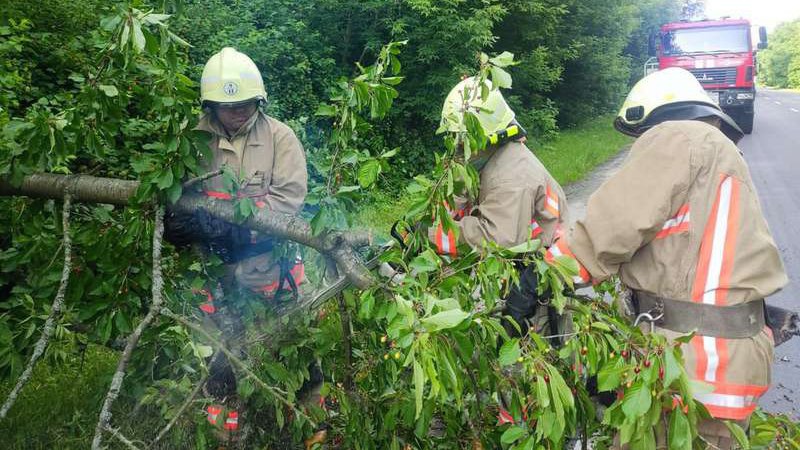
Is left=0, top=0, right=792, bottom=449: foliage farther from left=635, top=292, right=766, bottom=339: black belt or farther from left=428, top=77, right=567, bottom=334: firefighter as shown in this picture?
left=428, top=77, right=567, bottom=334: firefighter

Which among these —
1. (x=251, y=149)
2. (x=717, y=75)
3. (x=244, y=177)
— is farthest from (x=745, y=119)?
(x=244, y=177)

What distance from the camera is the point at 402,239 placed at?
2350 mm

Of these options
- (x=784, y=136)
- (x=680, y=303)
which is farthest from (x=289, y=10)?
(x=784, y=136)

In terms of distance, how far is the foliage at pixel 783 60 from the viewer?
222ft

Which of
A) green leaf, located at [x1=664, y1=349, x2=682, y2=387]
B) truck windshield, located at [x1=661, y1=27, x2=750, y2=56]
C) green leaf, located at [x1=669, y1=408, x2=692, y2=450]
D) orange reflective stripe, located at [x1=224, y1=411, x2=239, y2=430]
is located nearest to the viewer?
green leaf, located at [x1=664, y1=349, x2=682, y2=387]

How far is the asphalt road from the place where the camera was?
4.26 m

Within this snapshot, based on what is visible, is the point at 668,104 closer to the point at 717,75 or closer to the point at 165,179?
the point at 165,179

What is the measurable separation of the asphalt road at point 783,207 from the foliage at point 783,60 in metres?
53.8

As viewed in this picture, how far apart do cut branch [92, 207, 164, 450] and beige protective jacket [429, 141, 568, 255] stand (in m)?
1.04

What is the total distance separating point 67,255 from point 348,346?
3.30 ft

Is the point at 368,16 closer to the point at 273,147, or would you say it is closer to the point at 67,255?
the point at 273,147

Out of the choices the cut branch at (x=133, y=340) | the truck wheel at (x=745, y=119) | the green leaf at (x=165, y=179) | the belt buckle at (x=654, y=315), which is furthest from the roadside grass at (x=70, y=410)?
the truck wheel at (x=745, y=119)

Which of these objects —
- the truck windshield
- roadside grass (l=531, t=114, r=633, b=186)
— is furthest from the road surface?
the truck windshield

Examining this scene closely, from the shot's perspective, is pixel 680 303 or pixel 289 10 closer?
pixel 680 303
